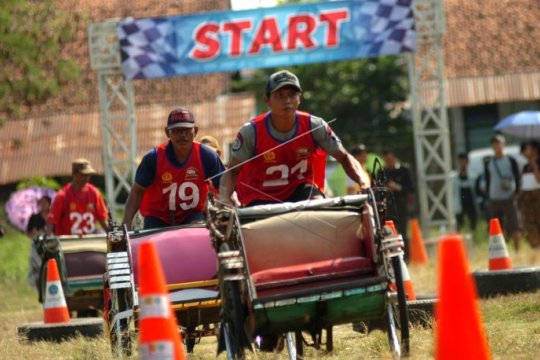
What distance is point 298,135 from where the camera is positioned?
9.80 metres

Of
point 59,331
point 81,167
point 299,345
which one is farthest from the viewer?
point 81,167

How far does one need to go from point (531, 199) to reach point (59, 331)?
407 inches

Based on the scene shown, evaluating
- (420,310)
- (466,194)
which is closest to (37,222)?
(420,310)

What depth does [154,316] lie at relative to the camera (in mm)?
6898

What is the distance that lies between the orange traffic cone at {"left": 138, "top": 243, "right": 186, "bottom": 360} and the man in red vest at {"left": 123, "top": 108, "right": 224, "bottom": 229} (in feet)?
13.8

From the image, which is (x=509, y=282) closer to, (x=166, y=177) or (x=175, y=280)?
(x=166, y=177)

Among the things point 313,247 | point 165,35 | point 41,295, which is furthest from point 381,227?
point 165,35

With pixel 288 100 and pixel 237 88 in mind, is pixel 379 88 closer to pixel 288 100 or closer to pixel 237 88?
pixel 237 88

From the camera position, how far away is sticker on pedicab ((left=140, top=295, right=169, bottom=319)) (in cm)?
690

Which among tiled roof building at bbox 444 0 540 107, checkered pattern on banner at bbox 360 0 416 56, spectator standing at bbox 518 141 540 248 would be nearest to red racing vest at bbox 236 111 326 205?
spectator standing at bbox 518 141 540 248

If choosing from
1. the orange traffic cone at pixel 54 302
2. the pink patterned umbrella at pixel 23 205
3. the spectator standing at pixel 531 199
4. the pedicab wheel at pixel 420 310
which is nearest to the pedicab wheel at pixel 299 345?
the pedicab wheel at pixel 420 310

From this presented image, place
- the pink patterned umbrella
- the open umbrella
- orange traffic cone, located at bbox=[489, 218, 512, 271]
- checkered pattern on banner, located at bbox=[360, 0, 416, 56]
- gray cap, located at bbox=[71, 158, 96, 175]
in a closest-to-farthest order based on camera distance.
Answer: orange traffic cone, located at bbox=[489, 218, 512, 271], gray cap, located at bbox=[71, 158, 96, 175], checkered pattern on banner, located at bbox=[360, 0, 416, 56], the pink patterned umbrella, the open umbrella

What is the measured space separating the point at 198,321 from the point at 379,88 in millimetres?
32714

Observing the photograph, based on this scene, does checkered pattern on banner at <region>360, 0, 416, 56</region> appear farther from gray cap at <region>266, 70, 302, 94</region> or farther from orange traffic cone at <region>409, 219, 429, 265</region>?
gray cap at <region>266, 70, 302, 94</region>
